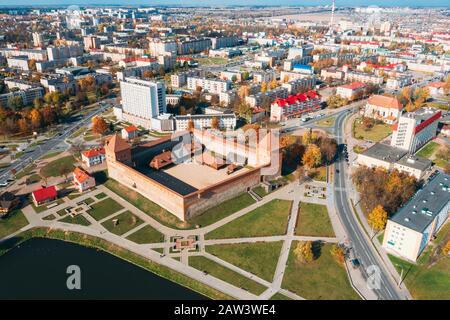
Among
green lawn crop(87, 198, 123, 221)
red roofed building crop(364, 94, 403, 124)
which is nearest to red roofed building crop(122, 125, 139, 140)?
green lawn crop(87, 198, 123, 221)

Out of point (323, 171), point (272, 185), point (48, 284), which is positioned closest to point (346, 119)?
point (323, 171)

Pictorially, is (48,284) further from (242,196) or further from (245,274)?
(242,196)

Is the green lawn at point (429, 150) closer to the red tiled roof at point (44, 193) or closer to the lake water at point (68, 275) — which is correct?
the lake water at point (68, 275)

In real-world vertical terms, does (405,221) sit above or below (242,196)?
above

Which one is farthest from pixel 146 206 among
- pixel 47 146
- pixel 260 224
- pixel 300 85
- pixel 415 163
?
pixel 300 85

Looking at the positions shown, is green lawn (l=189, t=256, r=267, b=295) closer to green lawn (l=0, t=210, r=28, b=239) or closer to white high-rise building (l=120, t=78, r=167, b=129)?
green lawn (l=0, t=210, r=28, b=239)

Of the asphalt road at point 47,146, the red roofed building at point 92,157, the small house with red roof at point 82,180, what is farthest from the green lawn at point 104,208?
the asphalt road at point 47,146

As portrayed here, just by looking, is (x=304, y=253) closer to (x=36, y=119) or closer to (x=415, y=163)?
(x=415, y=163)
